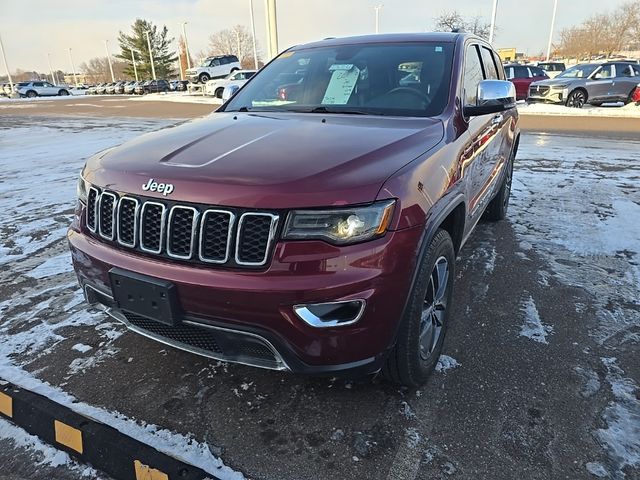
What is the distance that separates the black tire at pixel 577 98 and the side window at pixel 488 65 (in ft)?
52.4

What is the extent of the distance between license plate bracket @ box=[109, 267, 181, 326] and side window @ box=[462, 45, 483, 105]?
2.23m

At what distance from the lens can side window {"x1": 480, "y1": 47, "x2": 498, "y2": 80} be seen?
420cm

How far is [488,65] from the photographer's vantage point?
4.38m

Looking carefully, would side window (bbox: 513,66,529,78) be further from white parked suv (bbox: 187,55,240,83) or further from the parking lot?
white parked suv (bbox: 187,55,240,83)

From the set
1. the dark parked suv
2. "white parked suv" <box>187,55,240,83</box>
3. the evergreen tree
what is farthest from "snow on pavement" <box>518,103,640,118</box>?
the evergreen tree

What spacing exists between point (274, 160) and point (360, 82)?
1.40 m

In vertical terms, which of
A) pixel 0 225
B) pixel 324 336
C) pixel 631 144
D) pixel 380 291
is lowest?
pixel 631 144

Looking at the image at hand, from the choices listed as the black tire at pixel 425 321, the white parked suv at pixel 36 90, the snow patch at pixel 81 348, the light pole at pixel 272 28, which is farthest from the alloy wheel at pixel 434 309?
the white parked suv at pixel 36 90

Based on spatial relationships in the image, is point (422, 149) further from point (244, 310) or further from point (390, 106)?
point (244, 310)

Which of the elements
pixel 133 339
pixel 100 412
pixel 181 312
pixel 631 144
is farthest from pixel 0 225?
pixel 631 144

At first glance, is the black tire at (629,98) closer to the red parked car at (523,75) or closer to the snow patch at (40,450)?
the red parked car at (523,75)

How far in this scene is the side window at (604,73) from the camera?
698 inches

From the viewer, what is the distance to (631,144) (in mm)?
10164

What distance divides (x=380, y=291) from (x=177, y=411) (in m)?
1.22
